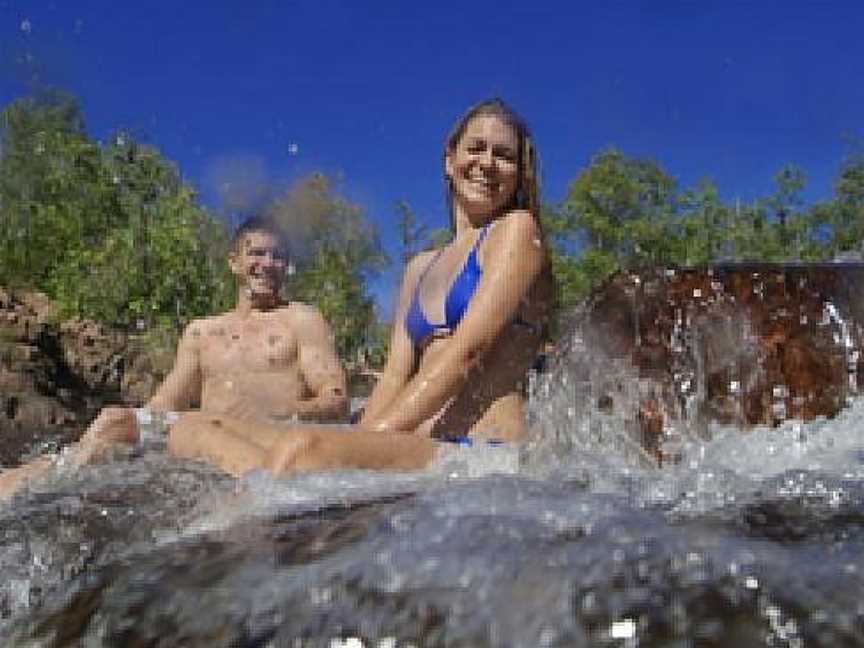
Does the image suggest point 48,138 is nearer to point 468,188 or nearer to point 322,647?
point 468,188

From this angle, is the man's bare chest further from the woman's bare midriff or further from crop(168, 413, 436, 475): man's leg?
crop(168, 413, 436, 475): man's leg

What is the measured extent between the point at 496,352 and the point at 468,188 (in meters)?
0.72

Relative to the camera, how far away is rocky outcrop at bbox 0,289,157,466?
594 inches

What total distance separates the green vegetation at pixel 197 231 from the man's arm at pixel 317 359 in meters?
20.7

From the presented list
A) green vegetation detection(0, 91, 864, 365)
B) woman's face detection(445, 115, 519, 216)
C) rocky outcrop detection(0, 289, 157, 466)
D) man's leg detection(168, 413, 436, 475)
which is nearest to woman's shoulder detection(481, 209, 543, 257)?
woman's face detection(445, 115, 519, 216)

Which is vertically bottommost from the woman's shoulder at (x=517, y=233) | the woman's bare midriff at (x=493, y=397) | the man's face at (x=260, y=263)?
the woman's bare midriff at (x=493, y=397)

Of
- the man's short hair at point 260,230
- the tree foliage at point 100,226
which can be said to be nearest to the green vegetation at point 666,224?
the tree foliage at point 100,226

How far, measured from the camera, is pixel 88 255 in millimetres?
31031

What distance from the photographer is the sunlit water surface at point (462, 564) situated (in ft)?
6.43

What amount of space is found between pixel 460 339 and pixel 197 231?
1079 inches

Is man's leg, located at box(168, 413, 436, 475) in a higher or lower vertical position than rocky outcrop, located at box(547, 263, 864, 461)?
lower

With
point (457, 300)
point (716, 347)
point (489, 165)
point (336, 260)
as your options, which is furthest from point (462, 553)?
point (336, 260)

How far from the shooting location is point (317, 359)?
652 centimetres

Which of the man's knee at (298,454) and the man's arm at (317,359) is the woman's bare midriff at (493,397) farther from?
the man's arm at (317,359)
